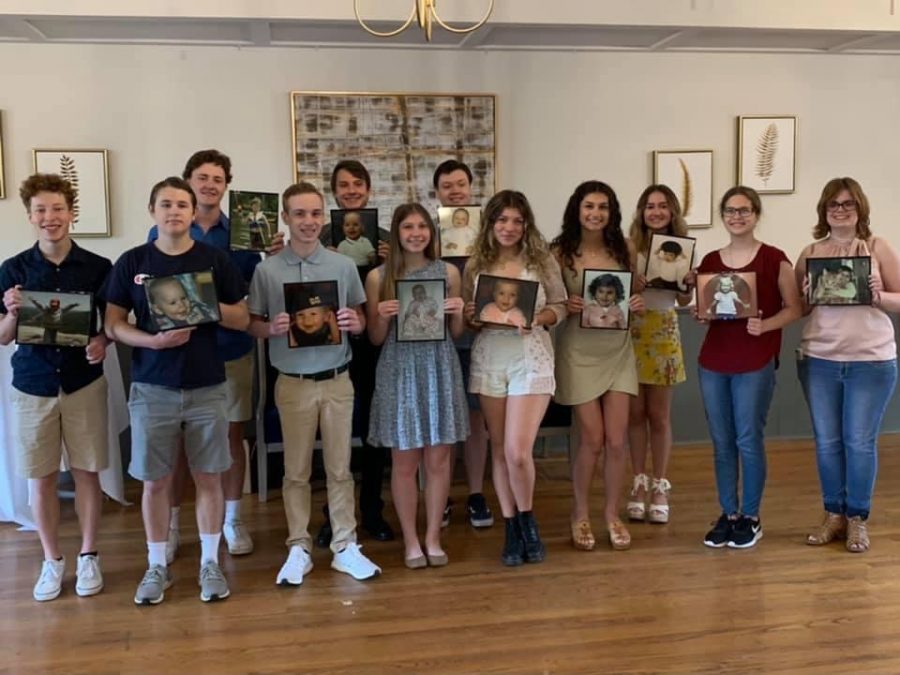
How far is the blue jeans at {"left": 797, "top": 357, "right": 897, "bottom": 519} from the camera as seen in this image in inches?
122

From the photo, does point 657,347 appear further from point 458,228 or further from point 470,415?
point 458,228

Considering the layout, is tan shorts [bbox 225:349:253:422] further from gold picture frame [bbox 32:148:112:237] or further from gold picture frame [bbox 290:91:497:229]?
gold picture frame [bbox 32:148:112:237]

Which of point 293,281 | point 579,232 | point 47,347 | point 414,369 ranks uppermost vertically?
point 579,232

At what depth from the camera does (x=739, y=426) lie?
10.5 feet

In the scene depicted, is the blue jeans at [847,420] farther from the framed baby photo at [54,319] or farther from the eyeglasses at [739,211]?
the framed baby photo at [54,319]

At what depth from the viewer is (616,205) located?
10.4 ft

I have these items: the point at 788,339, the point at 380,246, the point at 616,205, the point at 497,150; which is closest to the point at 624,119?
the point at 497,150

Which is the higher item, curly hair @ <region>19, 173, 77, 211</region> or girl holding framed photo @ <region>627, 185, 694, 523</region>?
curly hair @ <region>19, 173, 77, 211</region>

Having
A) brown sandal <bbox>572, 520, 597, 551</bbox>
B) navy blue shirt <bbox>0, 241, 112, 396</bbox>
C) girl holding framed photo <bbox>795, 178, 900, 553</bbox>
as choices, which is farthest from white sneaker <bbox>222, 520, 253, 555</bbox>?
girl holding framed photo <bbox>795, 178, 900, 553</bbox>

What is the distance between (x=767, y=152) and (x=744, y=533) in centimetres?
289

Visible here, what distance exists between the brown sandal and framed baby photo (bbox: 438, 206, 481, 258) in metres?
1.19

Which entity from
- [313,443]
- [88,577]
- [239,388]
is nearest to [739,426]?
[313,443]

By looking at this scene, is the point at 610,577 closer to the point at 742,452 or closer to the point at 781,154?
the point at 742,452

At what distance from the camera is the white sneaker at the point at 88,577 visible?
292cm
